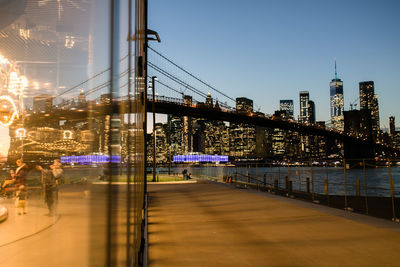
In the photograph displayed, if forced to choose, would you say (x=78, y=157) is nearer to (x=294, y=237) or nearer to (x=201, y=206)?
(x=294, y=237)

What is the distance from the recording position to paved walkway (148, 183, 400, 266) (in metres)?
4.13

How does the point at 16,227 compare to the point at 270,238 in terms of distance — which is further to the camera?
the point at 270,238

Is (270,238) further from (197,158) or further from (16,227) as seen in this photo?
(197,158)

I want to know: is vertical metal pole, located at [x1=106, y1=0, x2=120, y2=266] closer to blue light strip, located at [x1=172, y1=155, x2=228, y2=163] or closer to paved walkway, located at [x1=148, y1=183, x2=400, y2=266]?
paved walkway, located at [x1=148, y1=183, x2=400, y2=266]

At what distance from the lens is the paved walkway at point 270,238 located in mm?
4133

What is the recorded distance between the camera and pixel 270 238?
5332 mm

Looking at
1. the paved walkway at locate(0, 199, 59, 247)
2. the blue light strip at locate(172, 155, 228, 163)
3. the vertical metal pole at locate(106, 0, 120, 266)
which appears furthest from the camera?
the blue light strip at locate(172, 155, 228, 163)

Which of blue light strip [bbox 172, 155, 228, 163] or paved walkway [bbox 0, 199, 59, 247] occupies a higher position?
paved walkway [bbox 0, 199, 59, 247]

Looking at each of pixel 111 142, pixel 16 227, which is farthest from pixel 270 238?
pixel 111 142

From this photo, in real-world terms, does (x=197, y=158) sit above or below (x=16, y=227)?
below

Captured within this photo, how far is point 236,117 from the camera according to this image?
44.3 meters

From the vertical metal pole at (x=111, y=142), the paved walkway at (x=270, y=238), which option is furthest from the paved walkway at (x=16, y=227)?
the vertical metal pole at (x=111, y=142)

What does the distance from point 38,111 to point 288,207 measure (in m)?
8.48

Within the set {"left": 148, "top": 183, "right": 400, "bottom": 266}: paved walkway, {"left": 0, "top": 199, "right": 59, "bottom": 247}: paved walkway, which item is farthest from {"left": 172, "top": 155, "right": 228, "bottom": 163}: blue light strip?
{"left": 0, "top": 199, "right": 59, "bottom": 247}: paved walkway
